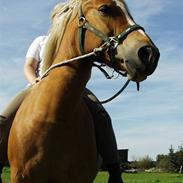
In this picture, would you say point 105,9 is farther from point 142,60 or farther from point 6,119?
point 6,119

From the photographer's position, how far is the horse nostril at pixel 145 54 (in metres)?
5.87

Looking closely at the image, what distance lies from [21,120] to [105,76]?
49.9 inches

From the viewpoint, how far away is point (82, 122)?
22.7 feet

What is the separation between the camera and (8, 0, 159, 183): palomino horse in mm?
6324

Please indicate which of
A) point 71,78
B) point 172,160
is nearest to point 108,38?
point 71,78

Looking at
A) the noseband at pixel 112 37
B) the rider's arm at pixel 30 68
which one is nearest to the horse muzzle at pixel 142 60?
the noseband at pixel 112 37

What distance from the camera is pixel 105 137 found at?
734 centimetres

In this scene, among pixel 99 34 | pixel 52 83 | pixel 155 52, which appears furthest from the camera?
pixel 52 83

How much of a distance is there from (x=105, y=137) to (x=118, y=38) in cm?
170

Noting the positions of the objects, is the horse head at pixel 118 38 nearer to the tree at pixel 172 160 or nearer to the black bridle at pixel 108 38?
the black bridle at pixel 108 38

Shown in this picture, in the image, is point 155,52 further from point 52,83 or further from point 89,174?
point 89,174

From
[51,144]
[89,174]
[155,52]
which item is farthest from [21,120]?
[155,52]

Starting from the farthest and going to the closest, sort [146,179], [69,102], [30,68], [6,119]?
[146,179] → [30,68] → [6,119] → [69,102]

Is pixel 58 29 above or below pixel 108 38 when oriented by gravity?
above
